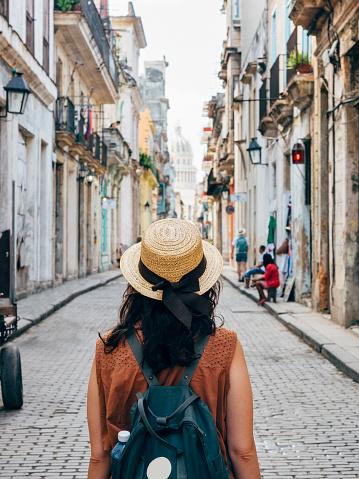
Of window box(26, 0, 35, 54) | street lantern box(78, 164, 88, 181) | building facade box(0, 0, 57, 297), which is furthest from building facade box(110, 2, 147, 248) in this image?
window box(26, 0, 35, 54)

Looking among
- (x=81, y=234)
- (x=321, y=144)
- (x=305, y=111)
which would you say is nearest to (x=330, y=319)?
(x=321, y=144)

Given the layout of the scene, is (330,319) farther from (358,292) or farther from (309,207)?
(309,207)

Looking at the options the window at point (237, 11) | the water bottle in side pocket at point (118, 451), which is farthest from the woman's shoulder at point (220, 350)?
the window at point (237, 11)

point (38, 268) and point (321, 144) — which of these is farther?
point (38, 268)

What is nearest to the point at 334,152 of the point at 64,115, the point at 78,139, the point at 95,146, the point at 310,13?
the point at 310,13

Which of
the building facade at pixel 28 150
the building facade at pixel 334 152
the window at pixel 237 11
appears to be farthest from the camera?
the window at pixel 237 11

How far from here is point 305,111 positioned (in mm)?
15008

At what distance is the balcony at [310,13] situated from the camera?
11.8 m

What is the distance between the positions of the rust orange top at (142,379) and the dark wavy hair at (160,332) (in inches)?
1.2

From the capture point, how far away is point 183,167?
184 m

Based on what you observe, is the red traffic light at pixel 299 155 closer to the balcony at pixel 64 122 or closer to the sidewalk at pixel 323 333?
the sidewalk at pixel 323 333

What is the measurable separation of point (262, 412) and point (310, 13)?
8068mm

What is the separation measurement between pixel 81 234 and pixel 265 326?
1499 cm

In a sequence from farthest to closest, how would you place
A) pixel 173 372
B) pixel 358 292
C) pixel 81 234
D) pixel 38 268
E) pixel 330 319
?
1. pixel 81 234
2. pixel 38 268
3. pixel 330 319
4. pixel 358 292
5. pixel 173 372
